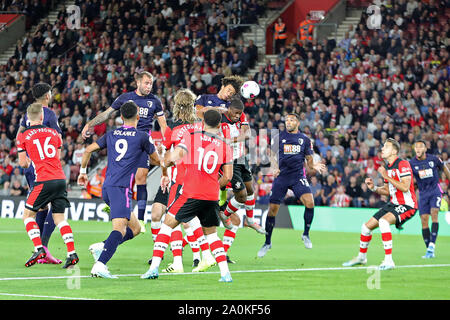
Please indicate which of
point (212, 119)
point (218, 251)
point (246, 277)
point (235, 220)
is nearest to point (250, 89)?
point (235, 220)

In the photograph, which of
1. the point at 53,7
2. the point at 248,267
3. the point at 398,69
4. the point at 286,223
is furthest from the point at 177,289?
the point at 53,7

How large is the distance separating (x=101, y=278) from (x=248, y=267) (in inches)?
113

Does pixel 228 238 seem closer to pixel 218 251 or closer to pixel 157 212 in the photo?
pixel 157 212

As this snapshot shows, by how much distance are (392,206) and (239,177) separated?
269 centimetres

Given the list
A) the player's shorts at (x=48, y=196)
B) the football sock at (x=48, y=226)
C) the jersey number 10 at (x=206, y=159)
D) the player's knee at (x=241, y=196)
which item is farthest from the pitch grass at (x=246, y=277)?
the jersey number 10 at (x=206, y=159)

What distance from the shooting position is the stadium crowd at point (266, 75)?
79.8 feet

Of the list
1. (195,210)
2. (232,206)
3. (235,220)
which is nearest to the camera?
(195,210)

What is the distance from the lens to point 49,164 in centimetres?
1201

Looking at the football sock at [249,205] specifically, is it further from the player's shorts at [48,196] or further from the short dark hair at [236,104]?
the player's shorts at [48,196]

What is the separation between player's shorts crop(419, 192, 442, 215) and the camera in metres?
17.1

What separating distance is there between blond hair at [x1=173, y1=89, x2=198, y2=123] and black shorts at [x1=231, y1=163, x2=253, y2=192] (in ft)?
6.55

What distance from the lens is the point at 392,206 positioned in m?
13.0

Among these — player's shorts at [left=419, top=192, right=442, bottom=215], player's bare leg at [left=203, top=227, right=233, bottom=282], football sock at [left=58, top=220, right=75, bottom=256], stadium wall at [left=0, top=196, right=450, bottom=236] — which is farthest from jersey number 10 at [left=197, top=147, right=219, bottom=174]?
stadium wall at [left=0, top=196, right=450, bottom=236]
